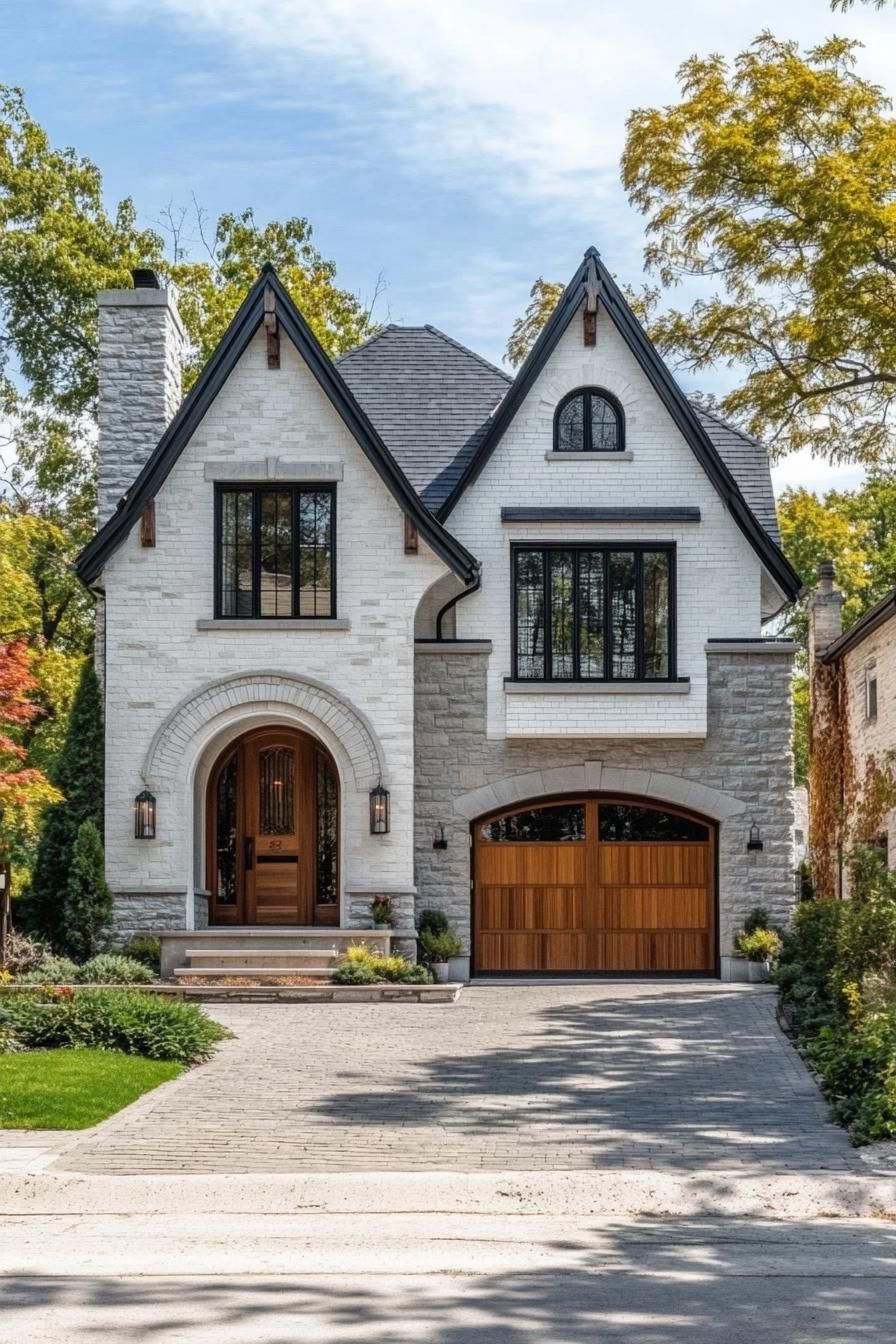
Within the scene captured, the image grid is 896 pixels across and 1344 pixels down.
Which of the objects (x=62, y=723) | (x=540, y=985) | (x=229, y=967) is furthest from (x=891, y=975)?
(x=62, y=723)

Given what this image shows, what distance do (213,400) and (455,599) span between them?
435cm

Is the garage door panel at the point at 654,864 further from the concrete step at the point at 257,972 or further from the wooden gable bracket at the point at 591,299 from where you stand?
the wooden gable bracket at the point at 591,299

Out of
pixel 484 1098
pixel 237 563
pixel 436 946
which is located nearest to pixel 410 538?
pixel 237 563

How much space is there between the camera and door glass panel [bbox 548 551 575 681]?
76.9 ft

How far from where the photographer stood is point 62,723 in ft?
115

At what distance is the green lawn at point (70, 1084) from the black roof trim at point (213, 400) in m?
8.83

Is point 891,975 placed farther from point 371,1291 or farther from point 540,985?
point 371,1291

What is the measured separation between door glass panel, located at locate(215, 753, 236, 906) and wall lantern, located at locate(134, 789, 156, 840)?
5.16ft

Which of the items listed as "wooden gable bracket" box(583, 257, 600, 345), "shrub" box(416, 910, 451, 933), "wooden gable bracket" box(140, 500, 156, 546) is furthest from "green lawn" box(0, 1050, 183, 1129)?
"wooden gable bracket" box(583, 257, 600, 345)

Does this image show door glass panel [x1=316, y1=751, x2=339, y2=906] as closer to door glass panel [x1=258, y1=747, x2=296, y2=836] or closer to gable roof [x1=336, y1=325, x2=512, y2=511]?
door glass panel [x1=258, y1=747, x2=296, y2=836]

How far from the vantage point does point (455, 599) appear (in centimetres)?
2344

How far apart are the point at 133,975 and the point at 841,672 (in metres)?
15.6

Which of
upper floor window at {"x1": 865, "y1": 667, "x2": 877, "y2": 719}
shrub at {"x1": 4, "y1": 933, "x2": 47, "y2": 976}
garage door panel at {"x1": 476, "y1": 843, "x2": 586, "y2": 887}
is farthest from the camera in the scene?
upper floor window at {"x1": 865, "y1": 667, "x2": 877, "y2": 719}

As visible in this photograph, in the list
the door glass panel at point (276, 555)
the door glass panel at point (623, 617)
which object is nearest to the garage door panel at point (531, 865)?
the door glass panel at point (623, 617)
